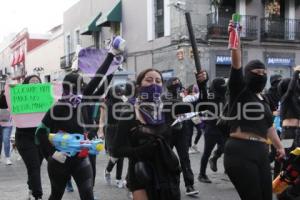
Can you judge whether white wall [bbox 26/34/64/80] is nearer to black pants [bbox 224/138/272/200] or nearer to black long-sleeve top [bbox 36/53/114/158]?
black long-sleeve top [bbox 36/53/114/158]

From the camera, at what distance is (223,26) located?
70.6 feet

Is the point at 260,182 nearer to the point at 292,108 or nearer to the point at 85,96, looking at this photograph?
the point at 85,96

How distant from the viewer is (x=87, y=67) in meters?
6.47

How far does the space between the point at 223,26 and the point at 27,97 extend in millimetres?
15633

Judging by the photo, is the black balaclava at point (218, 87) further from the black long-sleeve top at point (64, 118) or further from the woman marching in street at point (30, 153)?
the black long-sleeve top at point (64, 118)

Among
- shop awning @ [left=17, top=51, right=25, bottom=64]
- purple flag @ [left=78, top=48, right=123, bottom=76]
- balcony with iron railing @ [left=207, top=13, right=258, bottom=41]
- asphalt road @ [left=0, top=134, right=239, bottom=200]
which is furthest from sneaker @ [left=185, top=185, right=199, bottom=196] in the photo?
shop awning @ [left=17, top=51, right=25, bottom=64]

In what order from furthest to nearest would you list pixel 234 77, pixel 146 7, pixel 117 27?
pixel 117 27 < pixel 146 7 < pixel 234 77

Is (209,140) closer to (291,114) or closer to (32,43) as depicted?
(291,114)

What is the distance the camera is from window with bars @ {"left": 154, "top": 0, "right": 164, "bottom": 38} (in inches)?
891

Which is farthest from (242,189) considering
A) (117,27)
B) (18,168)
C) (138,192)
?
(117,27)

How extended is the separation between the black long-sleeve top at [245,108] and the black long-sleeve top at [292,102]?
191 cm

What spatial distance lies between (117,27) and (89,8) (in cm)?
511

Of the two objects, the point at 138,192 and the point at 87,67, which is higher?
the point at 87,67

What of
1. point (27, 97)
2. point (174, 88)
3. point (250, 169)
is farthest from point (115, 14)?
point (250, 169)
